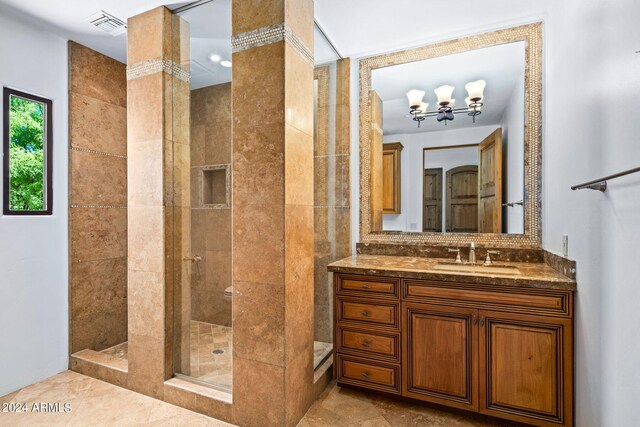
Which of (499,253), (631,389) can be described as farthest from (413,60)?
(631,389)

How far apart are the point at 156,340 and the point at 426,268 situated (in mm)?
1912

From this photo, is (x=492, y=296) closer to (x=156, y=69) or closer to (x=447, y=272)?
(x=447, y=272)

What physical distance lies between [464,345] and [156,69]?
2696mm

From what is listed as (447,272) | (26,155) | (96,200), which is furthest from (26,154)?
(447,272)

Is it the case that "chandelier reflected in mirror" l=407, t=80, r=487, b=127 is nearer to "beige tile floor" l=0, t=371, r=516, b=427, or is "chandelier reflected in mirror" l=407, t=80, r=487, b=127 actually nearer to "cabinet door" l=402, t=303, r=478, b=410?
"cabinet door" l=402, t=303, r=478, b=410

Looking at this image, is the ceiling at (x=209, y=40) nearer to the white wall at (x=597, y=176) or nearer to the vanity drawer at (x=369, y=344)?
the white wall at (x=597, y=176)

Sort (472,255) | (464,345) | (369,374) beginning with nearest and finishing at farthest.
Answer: (464,345) → (369,374) → (472,255)

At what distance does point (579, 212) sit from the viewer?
→ 1539 millimetres

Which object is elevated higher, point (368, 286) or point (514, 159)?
point (514, 159)

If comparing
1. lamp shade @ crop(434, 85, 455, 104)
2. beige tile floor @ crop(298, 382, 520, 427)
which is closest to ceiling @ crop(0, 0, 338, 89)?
lamp shade @ crop(434, 85, 455, 104)

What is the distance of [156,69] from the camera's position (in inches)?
84.0

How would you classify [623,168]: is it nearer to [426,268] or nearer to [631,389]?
[631,389]

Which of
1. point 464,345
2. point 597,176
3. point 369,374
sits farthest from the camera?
point 369,374

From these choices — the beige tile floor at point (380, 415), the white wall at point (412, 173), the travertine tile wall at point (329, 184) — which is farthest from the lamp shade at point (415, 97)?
the beige tile floor at point (380, 415)
